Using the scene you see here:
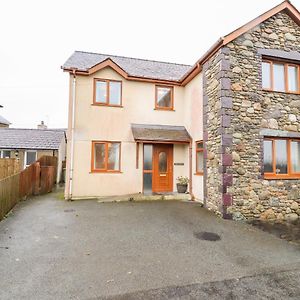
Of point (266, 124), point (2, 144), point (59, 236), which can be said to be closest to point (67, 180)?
point (59, 236)

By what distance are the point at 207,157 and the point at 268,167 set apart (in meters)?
2.41

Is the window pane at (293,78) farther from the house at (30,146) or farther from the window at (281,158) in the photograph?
the house at (30,146)

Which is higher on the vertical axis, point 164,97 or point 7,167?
point 164,97

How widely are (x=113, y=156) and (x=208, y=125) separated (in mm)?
5134

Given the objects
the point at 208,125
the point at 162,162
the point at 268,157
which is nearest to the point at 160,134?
the point at 162,162

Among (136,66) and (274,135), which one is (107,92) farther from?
(274,135)

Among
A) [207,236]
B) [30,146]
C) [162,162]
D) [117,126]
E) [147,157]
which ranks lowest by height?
[207,236]

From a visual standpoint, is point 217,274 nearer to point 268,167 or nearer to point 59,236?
point 59,236

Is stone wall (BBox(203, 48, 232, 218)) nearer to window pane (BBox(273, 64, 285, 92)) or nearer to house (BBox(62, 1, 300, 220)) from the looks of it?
house (BBox(62, 1, 300, 220))

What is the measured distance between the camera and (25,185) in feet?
36.6

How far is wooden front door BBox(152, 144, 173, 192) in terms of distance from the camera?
39.3 ft

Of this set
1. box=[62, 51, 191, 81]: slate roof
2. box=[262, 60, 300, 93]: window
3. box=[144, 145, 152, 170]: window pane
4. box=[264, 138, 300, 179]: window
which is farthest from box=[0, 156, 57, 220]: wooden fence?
box=[262, 60, 300, 93]: window

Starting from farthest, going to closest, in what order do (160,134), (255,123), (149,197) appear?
(160,134)
(149,197)
(255,123)

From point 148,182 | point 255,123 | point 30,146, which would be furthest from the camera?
point 30,146
